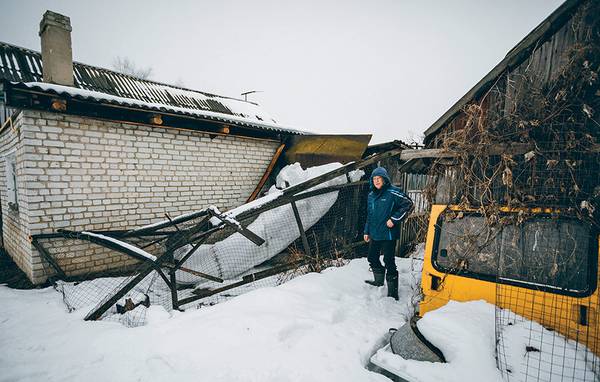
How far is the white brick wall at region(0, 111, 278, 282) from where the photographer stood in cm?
439

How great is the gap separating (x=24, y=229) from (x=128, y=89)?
16.4ft

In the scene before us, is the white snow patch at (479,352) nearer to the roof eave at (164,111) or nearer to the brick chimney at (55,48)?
the roof eave at (164,111)

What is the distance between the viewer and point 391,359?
2.08 meters

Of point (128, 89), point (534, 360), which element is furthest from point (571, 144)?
point (128, 89)

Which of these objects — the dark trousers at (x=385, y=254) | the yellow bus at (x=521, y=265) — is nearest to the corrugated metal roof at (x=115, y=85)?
the dark trousers at (x=385, y=254)

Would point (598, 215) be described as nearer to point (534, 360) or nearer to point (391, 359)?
point (534, 360)

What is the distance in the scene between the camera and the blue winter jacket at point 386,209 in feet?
11.7

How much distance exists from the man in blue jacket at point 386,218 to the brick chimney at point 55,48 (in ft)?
20.5

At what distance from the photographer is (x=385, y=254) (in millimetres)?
3680

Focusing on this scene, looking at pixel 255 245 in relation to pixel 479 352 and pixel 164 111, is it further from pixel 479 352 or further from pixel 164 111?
pixel 479 352

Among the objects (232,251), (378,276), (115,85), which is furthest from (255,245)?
(115,85)

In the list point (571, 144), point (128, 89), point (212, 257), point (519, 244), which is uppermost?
point (128, 89)

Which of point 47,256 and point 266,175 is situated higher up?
point 266,175

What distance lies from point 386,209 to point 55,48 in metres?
6.81
